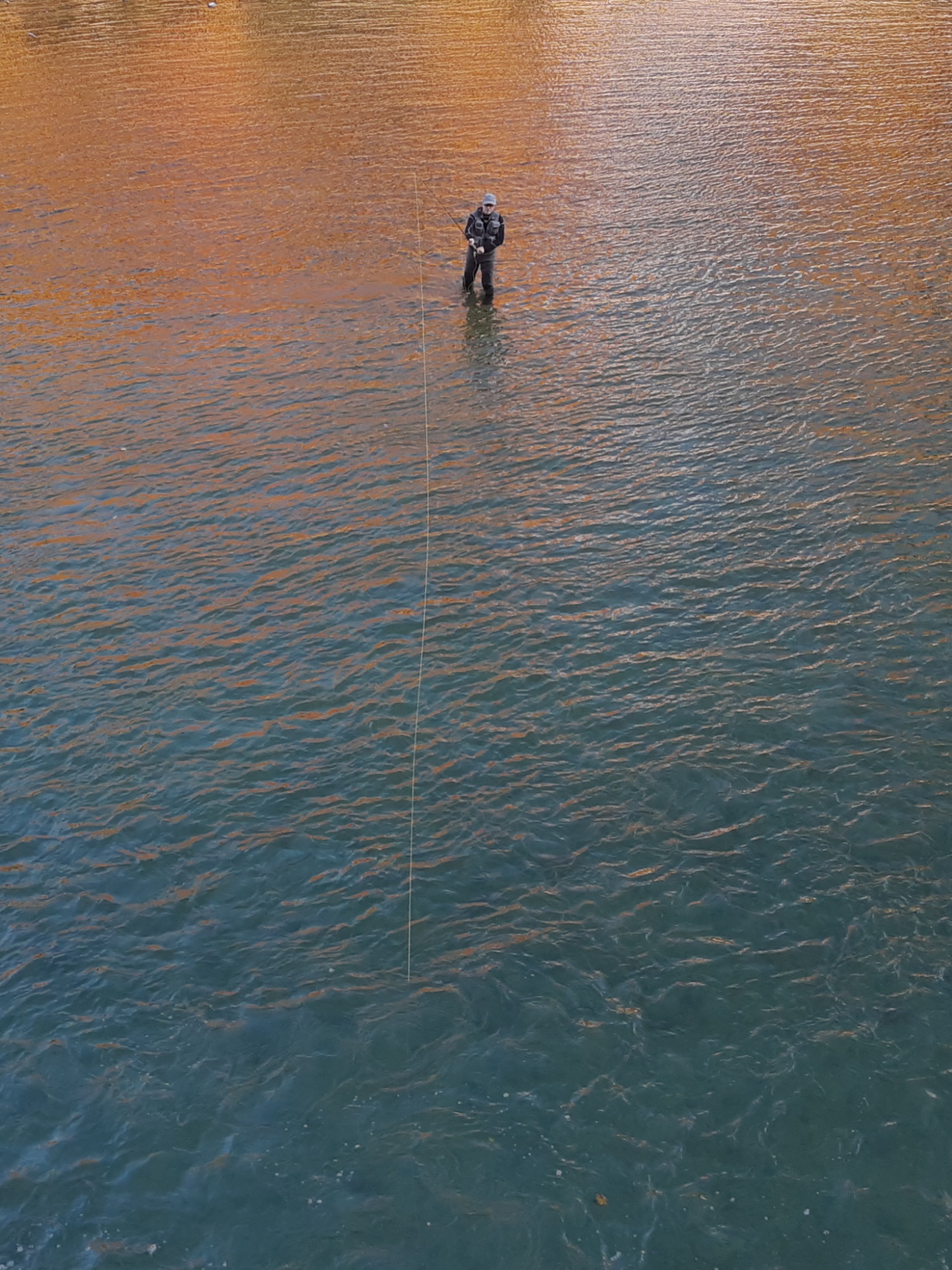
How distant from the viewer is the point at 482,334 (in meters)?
24.5

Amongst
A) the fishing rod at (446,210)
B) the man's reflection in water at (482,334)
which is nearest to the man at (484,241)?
the man's reflection in water at (482,334)

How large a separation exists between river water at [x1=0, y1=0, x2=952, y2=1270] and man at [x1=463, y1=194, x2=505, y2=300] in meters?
0.61

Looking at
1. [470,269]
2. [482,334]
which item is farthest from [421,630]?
[470,269]

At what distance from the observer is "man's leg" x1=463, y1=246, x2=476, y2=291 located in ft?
83.2

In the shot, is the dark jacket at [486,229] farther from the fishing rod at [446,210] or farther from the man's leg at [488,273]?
the fishing rod at [446,210]

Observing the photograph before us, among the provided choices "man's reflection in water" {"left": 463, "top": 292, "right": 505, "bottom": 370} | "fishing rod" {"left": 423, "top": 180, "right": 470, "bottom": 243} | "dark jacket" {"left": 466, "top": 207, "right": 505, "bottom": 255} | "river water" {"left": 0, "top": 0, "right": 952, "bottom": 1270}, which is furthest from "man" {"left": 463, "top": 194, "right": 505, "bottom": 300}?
"fishing rod" {"left": 423, "top": 180, "right": 470, "bottom": 243}

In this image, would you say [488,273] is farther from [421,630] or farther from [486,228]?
[421,630]

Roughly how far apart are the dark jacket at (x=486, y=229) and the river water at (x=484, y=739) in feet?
4.88

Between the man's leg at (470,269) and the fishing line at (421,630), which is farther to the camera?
the man's leg at (470,269)

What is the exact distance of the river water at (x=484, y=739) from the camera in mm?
9492

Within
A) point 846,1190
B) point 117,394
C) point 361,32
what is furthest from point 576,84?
point 846,1190

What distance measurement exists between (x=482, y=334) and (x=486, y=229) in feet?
7.34

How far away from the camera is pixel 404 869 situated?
484 inches

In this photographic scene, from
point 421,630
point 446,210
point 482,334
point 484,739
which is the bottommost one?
point 484,739
